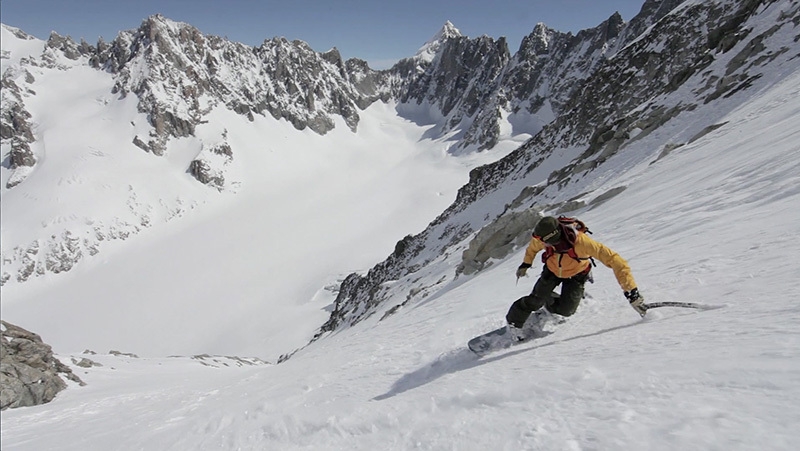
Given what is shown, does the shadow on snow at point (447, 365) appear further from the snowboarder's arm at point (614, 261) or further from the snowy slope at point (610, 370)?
the snowboarder's arm at point (614, 261)

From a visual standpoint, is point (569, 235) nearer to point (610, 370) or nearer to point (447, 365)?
→ point (610, 370)

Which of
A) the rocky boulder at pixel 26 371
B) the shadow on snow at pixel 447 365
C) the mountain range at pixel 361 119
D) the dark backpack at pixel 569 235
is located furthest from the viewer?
the mountain range at pixel 361 119

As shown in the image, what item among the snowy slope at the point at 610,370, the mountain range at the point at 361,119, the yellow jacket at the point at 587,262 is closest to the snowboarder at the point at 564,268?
the yellow jacket at the point at 587,262

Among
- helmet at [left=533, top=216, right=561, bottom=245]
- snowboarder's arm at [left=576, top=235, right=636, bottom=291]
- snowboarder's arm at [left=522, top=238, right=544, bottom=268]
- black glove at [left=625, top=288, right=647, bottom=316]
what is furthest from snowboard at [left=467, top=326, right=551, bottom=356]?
helmet at [left=533, top=216, right=561, bottom=245]

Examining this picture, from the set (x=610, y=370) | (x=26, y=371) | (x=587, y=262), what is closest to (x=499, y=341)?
(x=587, y=262)

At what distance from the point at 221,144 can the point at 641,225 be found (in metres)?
128

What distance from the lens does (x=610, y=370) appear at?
4.00m

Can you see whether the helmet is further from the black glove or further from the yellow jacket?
the black glove

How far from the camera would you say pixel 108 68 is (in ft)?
451

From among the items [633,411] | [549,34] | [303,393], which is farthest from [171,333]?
[549,34]

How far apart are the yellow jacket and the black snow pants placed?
140mm

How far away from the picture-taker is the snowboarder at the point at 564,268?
518 cm

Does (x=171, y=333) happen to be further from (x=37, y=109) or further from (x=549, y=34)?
(x=549, y=34)

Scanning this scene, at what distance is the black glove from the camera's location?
5070 millimetres
